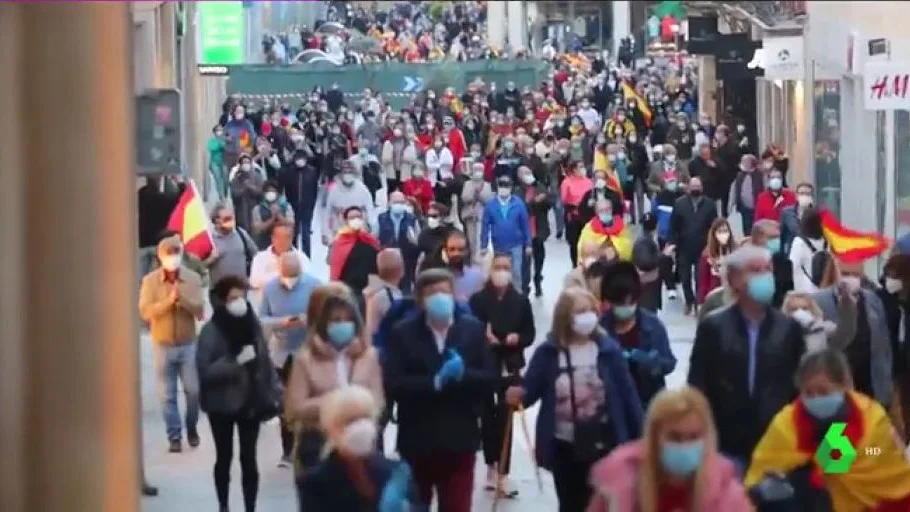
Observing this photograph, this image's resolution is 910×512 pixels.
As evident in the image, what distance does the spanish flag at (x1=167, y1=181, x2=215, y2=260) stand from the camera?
1533 cm

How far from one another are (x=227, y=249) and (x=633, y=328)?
5602 millimetres

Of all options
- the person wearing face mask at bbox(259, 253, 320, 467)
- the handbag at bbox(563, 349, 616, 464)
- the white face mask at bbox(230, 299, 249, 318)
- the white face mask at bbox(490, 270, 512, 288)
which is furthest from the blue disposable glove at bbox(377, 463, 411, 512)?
the person wearing face mask at bbox(259, 253, 320, 467)

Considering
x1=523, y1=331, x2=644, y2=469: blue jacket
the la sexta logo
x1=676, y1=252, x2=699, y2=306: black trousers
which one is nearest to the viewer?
x1=523, y1=331, x2=644, y2=469: blue jacket

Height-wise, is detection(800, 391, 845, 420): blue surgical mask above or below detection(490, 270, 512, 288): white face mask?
below

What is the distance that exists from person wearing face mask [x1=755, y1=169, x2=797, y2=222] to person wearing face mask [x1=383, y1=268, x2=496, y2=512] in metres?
10.4

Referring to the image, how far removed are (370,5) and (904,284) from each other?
9387 cm

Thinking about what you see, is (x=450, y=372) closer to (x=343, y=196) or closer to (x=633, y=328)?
(x=633, y=328)

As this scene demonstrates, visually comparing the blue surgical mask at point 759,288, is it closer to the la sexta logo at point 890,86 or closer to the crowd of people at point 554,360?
the crowd of people at point 554,360

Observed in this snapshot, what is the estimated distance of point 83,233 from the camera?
966cm

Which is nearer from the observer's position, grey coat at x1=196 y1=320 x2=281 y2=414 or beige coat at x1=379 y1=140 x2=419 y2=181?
grey coat at x1=196 y1=320 x2=281 y2=414

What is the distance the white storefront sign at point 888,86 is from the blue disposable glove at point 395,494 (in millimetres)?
11298

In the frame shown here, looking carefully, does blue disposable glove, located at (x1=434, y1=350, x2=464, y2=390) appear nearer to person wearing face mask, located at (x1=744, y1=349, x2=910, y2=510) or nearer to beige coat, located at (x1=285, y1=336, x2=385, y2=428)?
beige coat, located at (x1=285, y1=336, x2=385, y2=428)

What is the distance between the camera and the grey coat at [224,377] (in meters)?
11.5

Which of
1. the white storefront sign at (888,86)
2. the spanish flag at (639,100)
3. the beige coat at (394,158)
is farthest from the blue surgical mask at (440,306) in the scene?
the spanish flag at (639,100)
